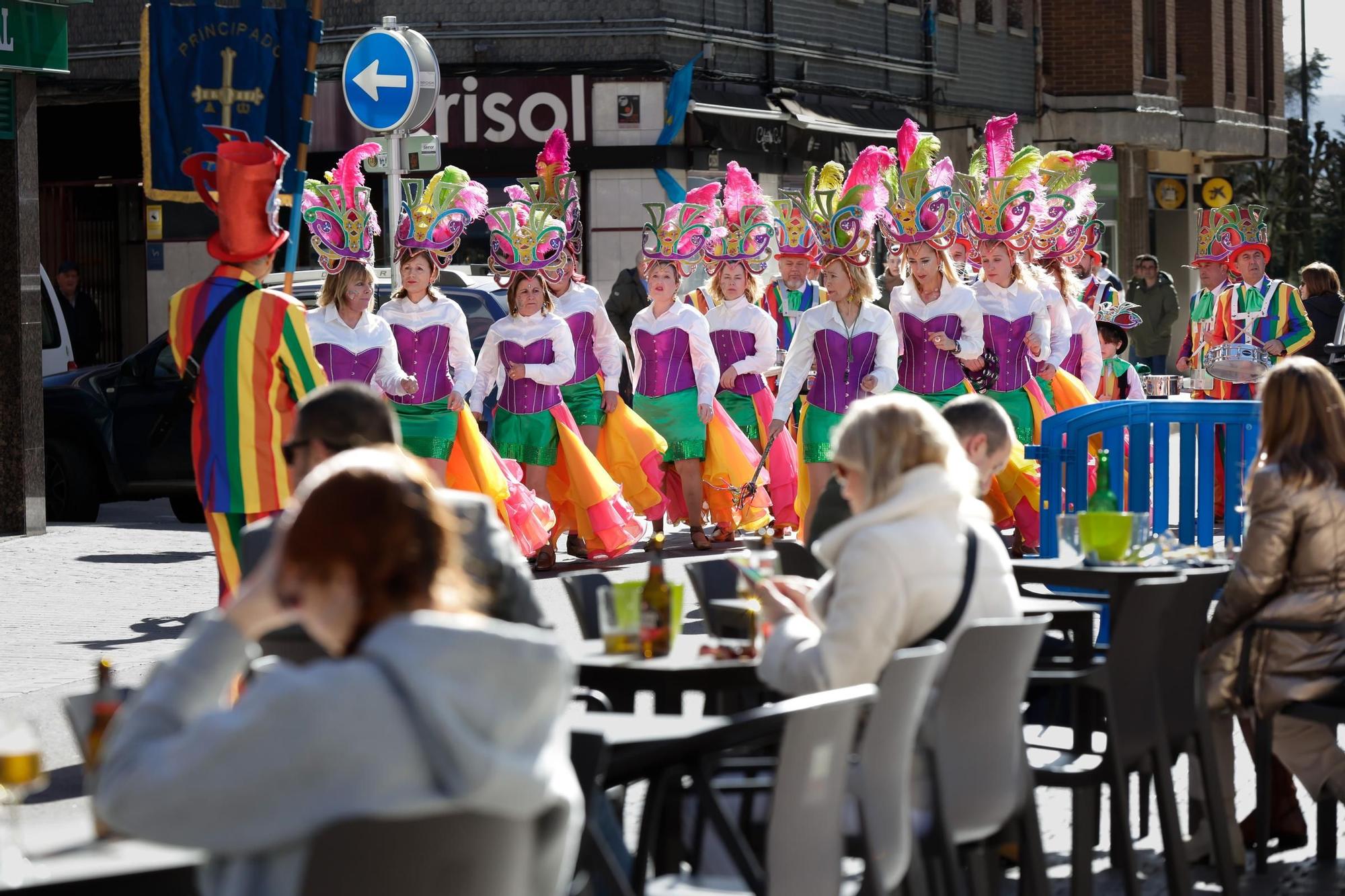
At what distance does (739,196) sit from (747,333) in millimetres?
1114

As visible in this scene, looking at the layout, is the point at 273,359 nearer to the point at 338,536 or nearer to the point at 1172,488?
the point at 338,536

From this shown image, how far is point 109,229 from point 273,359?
67.7 ft

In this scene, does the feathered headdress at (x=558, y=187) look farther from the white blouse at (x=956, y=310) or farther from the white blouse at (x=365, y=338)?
the white blouse at (x=365, y=338)

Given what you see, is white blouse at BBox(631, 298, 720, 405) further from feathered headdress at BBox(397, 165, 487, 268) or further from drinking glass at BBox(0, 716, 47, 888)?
drinking glass at BBox(0, 716, 47, 888)

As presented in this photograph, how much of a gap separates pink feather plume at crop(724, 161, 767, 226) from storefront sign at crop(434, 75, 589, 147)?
977cm

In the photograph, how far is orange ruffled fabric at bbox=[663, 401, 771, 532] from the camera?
1586 cm

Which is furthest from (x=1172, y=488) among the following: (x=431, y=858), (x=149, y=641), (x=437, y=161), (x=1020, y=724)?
(x=431, y=858)

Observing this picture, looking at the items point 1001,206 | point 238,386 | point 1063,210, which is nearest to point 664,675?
point 238,386

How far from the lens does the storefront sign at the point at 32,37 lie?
51.2 feet

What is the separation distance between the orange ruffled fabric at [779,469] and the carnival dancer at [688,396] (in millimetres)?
168

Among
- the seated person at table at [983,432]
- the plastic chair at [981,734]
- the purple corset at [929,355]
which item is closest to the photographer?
the plastic chair at [981,734]

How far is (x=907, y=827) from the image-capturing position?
4930 millimetres

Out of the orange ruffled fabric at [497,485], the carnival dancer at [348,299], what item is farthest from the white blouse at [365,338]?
the orange ruffled fabric at [497,485]

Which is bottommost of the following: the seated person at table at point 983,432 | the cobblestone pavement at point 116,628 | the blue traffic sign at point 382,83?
the cobblestone pavement at point 116,628
